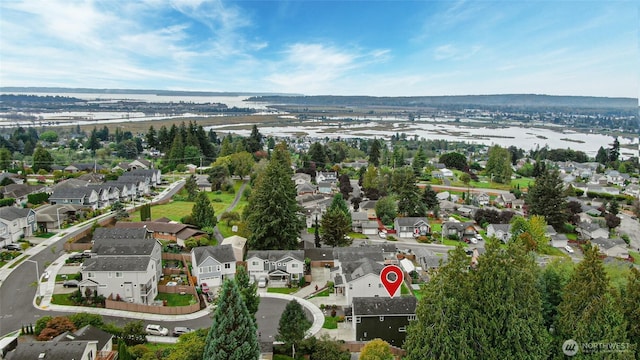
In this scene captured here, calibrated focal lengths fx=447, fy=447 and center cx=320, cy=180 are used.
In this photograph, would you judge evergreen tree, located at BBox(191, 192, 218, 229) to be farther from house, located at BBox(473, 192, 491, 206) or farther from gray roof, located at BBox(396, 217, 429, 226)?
house, located at BBox(473, 192, 491, 206)

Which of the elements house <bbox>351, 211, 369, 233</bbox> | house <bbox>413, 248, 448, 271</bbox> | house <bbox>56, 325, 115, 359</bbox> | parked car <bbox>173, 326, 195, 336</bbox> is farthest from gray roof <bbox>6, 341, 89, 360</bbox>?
house <bbox>351, 211, 369, 233</bbox>

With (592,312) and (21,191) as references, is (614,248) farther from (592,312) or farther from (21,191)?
(21,191)

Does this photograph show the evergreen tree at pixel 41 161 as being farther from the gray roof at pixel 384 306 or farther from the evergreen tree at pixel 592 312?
the evergreen tree at pixel 592 312

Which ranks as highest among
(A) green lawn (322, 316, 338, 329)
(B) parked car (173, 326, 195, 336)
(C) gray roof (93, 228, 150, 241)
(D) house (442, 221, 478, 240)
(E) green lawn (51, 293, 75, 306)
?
(C) gray roof (93, 228, 150, 241)

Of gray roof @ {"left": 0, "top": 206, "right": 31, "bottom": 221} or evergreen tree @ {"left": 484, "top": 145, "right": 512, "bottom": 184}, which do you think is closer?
gray roof @ {"left": 0, "top": 206, "right": 31, "bottom": 221}

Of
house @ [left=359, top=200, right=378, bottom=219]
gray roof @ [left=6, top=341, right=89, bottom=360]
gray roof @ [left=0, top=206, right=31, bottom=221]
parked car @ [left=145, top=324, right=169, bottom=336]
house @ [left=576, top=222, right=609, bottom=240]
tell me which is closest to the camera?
gray roof @ [left=6, top=341, right=89, bottom=360]

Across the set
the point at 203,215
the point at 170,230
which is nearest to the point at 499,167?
the point at 203,215
